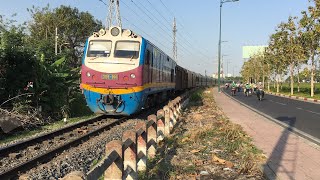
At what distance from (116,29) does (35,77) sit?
386cm

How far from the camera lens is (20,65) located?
15.5 m

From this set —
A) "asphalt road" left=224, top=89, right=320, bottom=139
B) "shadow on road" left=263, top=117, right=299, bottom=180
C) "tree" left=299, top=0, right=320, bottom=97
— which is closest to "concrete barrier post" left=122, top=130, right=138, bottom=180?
"shadow on road" left=263, top=117, right=299, bottom=180

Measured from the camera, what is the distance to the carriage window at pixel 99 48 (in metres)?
15.0

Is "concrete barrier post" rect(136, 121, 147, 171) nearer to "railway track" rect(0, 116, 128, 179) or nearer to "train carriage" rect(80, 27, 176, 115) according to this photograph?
"railway track" rect(0, 116, 128, 179)

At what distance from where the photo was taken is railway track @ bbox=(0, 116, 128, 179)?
758 centimetres

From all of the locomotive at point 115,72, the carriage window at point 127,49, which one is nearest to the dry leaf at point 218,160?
the locomotive at point 115,72

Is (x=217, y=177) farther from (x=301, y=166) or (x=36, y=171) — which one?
(x=36, y=171)

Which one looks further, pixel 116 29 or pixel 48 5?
pixel 48 5

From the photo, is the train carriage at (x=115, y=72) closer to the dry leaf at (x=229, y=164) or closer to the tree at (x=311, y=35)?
the dry leaf at (x=229, y=164)

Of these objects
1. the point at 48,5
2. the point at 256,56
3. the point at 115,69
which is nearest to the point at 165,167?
the point at 115,69

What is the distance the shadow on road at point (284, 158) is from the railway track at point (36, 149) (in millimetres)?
4473

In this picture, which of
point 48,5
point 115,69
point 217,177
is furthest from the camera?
point 48,5

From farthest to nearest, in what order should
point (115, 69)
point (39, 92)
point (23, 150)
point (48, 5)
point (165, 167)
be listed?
point (48, 5) → point (39, 92) → point (115, 69) → point (23, 150) → point (165, 167)

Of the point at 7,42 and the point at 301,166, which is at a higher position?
the point at 7,42
